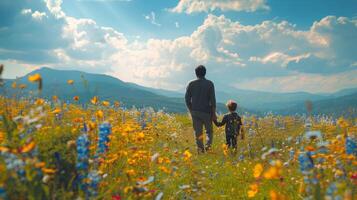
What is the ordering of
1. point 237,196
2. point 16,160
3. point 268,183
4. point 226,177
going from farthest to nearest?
1. point 226,177
2. point 268,183
3. point 237,196
4. point 16,160

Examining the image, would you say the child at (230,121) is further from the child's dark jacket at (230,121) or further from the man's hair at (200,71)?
the man's hair at (200,71)

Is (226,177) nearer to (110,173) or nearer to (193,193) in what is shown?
(193,193)

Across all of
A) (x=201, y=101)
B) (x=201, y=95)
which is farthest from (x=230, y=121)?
(x=201, y=95)

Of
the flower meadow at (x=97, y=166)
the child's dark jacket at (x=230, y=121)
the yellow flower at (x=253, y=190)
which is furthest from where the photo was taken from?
the child's dark jacket at (x=230, y=121)

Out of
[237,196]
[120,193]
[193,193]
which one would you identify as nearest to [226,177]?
[237,196]

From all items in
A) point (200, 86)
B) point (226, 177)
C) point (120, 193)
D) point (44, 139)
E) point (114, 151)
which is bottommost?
point (226, 177)

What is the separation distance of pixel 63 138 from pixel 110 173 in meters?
1.35

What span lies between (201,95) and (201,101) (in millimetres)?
191

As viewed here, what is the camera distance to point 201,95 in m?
11.6

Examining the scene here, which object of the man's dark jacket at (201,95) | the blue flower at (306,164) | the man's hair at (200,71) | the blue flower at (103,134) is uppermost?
the man's hair at (200,71)

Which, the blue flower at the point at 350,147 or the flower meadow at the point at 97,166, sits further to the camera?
the blue flower at the point at 350,147

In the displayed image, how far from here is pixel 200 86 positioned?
1158cm

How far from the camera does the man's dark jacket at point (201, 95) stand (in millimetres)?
11562

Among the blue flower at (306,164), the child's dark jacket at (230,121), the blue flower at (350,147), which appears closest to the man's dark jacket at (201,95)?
the child's dark jacket at (230,121)
